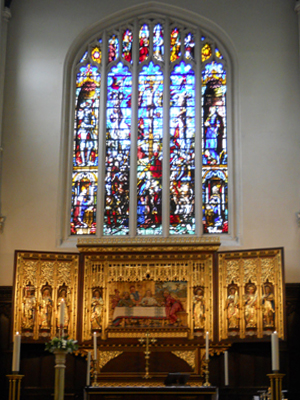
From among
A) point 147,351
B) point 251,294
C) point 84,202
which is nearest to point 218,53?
point 84,202

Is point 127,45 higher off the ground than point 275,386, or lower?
higher

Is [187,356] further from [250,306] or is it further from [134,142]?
[134,142]

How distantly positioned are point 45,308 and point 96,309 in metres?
0.99

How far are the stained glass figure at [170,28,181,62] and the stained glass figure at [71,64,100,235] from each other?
1804 millimetres

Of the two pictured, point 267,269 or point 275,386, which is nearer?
point 275,386

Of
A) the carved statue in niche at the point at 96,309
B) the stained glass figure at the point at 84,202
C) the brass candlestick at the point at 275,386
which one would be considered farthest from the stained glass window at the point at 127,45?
the brass candlestick at the point at 275,386

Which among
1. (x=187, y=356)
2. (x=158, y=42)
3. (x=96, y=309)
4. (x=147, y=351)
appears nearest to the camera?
(x=147, y=351)

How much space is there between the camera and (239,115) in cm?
1561

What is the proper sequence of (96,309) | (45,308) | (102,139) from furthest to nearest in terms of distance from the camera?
1. (102,139)
2. (96,309)
3. (45,308)

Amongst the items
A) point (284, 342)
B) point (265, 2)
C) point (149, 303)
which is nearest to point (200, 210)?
point (149, 303)

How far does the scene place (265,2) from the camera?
16.3 m

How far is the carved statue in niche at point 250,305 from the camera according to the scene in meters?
13.4

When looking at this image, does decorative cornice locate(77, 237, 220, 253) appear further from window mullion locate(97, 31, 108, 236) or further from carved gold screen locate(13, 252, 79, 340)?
window mullion locate(97, 31, 108, 236)

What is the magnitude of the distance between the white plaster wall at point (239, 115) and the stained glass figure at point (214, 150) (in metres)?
0.55
